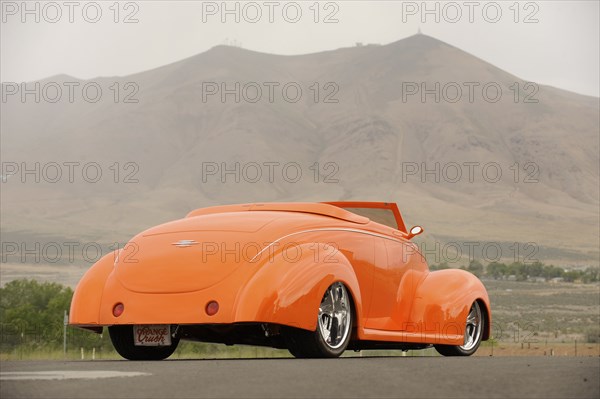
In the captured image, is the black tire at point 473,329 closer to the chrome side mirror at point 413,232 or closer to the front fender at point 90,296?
the chrome side mirror at point 413,232

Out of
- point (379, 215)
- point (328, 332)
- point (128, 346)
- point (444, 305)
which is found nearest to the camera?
point (328, 332)

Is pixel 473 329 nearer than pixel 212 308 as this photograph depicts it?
No

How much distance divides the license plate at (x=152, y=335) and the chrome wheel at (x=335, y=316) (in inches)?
59.8

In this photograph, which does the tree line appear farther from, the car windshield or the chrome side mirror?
the car windshield

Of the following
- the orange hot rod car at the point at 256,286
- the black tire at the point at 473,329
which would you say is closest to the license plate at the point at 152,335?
the orange hot rod car at the point at 256,286

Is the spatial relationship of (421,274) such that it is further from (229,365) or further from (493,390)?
(493,390)

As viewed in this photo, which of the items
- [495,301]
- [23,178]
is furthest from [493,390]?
[23,178]

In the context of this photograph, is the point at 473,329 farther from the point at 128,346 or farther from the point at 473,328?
the point at 128,346

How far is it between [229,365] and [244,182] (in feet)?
597

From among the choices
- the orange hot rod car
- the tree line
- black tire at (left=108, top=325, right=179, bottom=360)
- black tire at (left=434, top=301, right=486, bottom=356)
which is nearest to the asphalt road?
the orange hot rod car

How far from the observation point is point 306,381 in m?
7.58

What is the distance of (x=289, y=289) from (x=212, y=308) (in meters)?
0.77

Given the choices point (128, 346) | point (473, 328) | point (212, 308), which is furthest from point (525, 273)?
point (212, 308)

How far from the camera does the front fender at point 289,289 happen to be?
410 inches
